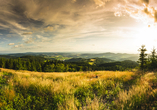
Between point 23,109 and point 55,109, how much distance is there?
158 centimetres

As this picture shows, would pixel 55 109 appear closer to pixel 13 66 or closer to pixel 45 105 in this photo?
pixel 45 105

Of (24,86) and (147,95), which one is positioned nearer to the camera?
(147,95)

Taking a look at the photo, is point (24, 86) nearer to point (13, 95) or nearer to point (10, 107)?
point (13, 95)

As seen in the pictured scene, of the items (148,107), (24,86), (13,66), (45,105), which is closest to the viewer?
(148,107)

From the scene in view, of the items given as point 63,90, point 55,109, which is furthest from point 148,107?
point 63,90

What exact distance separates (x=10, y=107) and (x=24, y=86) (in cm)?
194

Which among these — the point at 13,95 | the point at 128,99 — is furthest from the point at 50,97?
the point at 128,99

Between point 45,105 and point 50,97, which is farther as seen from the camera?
point 50,97

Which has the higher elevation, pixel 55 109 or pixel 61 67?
pixel 55 109

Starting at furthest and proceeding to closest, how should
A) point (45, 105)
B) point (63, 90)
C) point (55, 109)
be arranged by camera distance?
point (63, 90), point (45, 105), point (55, 109)

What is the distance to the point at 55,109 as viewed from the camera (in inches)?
129

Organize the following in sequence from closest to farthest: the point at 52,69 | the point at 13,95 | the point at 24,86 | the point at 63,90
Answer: the point at 13,95 → the point at 63,90 → the point at 24,86 → the point at 52,69

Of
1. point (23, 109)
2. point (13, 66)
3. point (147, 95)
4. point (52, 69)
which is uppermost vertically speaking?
point (147, 95)

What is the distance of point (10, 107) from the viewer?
3.49m
